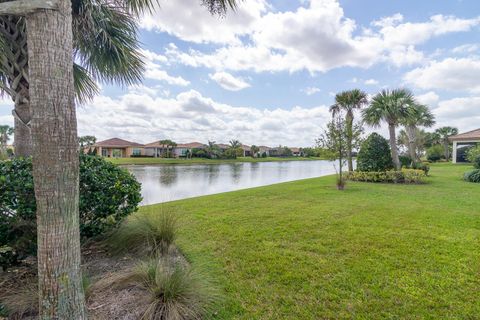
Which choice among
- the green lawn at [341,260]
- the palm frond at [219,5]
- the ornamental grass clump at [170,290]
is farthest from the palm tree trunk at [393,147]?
the ornamental grass clump at [170,290]

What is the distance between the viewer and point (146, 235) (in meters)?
3.70

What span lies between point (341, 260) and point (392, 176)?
11051 mm

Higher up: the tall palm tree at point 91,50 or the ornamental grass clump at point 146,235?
the tall palm tree at point 91,50

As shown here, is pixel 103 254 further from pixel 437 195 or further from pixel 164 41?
pixel 437 195

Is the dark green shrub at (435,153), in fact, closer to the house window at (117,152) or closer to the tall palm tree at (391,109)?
the tall palm tree at (391,109)

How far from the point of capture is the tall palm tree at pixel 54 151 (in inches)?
65.7

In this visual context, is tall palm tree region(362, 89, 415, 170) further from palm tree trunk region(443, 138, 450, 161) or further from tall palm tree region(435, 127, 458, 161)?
tall palm tree region(435, 127, 458, 161)

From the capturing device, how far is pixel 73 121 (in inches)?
70.8

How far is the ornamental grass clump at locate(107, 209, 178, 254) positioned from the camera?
365cm

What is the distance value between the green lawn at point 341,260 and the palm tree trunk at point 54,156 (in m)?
1.48

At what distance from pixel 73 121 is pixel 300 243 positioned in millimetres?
3708

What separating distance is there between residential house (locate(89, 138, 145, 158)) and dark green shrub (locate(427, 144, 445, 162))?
55.2 meters

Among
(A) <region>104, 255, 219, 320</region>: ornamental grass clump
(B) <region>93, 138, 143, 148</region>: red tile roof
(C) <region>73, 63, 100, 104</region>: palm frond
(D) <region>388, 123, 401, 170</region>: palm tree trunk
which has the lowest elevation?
(A) <region>104, 255, 219, 320</region>: ornamental grass clump

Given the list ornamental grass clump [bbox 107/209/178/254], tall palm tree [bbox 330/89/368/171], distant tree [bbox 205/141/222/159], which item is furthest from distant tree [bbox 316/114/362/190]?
distant tree [bbox 205/141/222/159]
